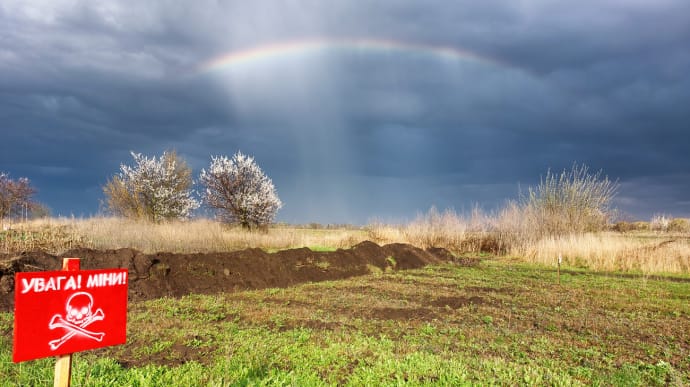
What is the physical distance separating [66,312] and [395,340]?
164 inches

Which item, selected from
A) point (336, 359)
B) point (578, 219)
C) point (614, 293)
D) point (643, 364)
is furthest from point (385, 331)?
point (578, 219)

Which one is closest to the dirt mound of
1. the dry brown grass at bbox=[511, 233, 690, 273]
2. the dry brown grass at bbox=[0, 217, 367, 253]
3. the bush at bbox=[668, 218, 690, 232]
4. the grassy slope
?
the grassy slope

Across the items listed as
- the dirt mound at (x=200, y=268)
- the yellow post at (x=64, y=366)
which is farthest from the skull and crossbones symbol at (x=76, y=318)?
the dirt mound at (x=200, y=268)

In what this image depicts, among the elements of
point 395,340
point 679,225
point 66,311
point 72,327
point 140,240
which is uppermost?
point 679,225

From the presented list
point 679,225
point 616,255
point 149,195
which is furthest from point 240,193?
point 679,225

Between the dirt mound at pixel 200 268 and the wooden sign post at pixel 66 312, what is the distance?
21.5 ft

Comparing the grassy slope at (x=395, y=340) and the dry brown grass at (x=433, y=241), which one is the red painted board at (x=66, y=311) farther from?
the dry brown grass at (x=433, y=241)

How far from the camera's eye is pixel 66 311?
9.92ft

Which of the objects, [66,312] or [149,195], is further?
[149,195]

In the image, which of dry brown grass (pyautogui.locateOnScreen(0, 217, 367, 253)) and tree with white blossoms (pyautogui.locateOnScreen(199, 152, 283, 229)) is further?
tree with white blossoms (pyautogui.locateOnScreen(199, 152, 283, 229))

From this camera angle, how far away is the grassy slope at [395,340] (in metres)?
4.76

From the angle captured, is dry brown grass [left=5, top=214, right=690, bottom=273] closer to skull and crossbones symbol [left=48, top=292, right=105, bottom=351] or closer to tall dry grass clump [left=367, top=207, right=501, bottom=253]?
tall dry grass clump [left=367, top=207, right=501, bottom=253]

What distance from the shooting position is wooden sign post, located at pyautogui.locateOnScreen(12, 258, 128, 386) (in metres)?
2.85

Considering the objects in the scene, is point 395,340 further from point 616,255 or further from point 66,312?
point 616,255
